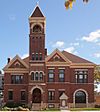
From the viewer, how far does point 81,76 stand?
186 ft

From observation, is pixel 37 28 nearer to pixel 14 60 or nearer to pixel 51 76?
pixel 14 60

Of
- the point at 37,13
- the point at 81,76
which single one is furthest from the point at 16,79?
the point at 37,13

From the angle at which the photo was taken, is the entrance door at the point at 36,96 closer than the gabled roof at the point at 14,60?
Yes

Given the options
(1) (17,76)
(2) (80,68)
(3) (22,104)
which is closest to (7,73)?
(1) (17,76)

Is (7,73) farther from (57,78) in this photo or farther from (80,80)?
(80,80)

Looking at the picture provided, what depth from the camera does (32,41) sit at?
55.8 metres

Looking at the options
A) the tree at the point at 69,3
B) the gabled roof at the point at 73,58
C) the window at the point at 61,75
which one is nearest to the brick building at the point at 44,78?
the window at the point at 61,75

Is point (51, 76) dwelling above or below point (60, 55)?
below

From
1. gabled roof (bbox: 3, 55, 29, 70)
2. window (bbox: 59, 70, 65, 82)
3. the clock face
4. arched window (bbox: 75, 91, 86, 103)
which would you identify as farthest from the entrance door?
the clock face

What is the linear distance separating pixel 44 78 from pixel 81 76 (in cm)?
650

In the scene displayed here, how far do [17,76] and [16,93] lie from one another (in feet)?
9.63

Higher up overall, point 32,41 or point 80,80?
point 32,41

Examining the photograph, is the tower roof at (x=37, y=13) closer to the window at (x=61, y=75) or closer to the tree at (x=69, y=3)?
the window at (x=61, y=75)

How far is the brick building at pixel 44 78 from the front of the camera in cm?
5528
